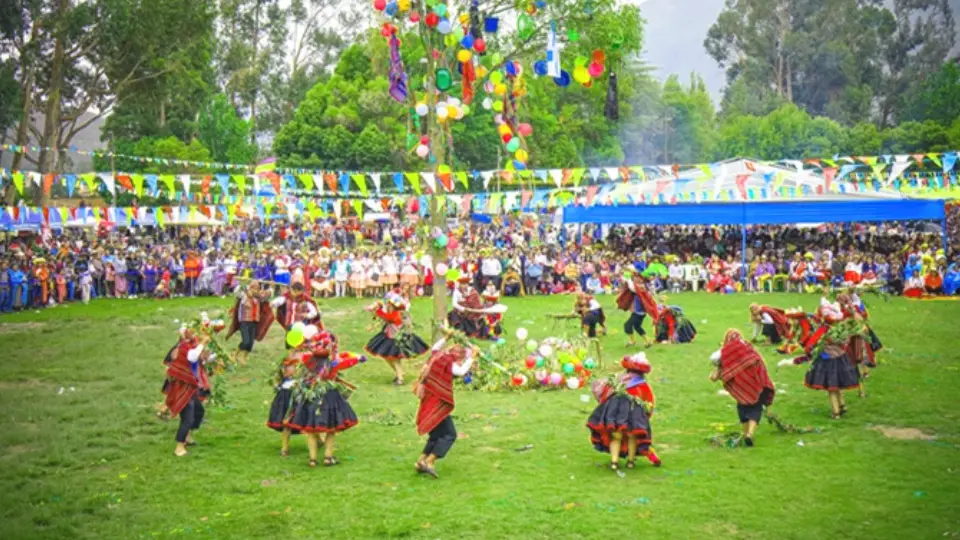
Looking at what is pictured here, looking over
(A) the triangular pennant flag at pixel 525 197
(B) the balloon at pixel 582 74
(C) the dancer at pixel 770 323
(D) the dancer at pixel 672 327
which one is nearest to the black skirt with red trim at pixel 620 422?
(C) the dancer at pixel 770 323

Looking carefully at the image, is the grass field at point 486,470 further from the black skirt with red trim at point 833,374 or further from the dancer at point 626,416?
the black skirt with red trim at point 833,374

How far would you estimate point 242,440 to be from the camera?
12.7 metres

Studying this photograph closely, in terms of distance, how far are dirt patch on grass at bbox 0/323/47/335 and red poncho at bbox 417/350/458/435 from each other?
49.5ft

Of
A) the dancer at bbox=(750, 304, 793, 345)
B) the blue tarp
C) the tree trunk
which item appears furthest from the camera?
the tree trunk

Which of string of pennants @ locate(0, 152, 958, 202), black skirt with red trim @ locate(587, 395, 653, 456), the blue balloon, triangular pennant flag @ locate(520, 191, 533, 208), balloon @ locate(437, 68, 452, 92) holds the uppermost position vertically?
the blue balloon

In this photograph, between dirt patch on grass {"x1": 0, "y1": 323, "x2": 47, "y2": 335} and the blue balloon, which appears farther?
dirt patch on grass {"x1": 0, "y1": 323, "x2": 47, "y2": 335}

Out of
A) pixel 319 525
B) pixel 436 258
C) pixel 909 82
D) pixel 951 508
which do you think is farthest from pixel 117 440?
pixel 909 82

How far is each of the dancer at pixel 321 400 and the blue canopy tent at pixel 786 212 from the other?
74.7 feet

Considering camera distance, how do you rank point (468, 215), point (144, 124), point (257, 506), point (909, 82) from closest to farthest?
point (257, 506) → point (468, 215) → point (144, 124) → point (909, 82)

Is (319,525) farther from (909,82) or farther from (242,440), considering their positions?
(909,82)

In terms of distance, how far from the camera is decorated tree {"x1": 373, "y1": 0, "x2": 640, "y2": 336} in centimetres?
1692

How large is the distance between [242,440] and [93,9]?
994 inches

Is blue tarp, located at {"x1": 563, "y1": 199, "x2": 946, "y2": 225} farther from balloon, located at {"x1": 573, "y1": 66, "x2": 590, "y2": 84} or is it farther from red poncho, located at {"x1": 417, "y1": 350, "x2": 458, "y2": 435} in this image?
red poncho, located at {"x1": 417, "y1": 350, "x2": 458, "y2": 435}

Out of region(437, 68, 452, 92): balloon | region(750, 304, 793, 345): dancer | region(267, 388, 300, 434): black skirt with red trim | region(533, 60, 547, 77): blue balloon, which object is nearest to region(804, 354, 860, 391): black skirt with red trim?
region(750, 304, 793, 345): dancer
